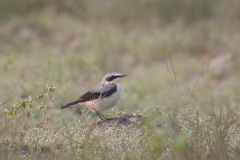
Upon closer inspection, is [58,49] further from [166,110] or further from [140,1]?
[166,110]

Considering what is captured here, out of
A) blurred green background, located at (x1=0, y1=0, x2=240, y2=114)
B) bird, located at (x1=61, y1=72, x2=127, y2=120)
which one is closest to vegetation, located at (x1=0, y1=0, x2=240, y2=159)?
blurred green background, located at (x1=0, y1=0, x2=240, y2=114)

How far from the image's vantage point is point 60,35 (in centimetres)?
1525

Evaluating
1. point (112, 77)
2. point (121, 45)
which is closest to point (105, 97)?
point (112, 77)

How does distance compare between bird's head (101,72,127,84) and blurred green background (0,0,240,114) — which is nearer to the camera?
bird's head (101,72,127,84)

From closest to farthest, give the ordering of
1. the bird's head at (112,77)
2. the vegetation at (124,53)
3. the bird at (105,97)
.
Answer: the bird at (105,97) → the bird's head at (112,77) → the vegetation at (124,53)

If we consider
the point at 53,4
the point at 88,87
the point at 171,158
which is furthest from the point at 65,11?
the point at 171,158

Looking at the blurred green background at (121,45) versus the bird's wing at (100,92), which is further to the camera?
the blurred green background at (121,45)

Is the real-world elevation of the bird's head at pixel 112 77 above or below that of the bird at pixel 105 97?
above

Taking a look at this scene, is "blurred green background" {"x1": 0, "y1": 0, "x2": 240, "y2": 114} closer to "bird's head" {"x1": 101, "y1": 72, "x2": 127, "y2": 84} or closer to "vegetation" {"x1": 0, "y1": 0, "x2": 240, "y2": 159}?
"vegetation" {"x1": 0, "y1": 0, "x2": 240, "y2": 159}

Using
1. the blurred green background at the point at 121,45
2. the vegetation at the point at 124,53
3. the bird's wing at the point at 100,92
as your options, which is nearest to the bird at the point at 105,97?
the bird's wing at the point at 100,92

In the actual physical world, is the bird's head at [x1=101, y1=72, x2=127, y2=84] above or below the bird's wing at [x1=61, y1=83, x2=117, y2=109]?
above

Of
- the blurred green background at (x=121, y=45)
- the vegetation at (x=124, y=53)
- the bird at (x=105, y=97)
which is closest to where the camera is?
the bird at (x=105, y=97)

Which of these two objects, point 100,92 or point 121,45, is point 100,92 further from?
point 121,45

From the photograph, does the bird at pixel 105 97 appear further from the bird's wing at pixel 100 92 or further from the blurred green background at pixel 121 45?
the blurred green background at pixel 121 45
